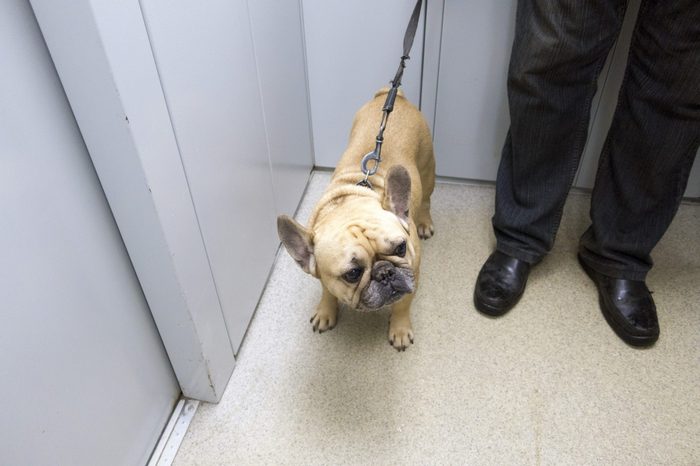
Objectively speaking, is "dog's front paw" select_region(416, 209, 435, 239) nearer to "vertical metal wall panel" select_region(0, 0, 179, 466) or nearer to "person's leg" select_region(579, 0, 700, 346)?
"person's leg" select_region(579, 0, 700, 346)

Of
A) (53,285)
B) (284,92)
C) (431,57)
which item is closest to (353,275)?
(53,285)

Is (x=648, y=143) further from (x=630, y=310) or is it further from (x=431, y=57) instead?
(x=431, y=57)

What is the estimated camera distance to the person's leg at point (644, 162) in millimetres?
1119

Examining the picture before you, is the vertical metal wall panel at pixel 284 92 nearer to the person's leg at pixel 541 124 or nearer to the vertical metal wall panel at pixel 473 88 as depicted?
the vertical metal wall panel at pixel 473 88

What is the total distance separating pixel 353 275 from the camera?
3.40 feet

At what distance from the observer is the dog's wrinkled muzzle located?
1035 millimetres

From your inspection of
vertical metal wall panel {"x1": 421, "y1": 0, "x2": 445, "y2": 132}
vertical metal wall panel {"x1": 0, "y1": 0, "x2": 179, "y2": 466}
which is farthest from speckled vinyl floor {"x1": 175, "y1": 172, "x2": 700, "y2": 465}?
vertical metal wall panel {"x1": 421, "y1": 0, "x2": 445, "y2": 132}

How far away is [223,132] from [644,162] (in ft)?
3.44

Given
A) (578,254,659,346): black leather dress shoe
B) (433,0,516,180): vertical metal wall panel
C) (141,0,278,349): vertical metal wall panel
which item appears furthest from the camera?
(433,0,516,180): vertical metal wall panel

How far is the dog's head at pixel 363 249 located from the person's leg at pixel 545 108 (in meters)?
0.45

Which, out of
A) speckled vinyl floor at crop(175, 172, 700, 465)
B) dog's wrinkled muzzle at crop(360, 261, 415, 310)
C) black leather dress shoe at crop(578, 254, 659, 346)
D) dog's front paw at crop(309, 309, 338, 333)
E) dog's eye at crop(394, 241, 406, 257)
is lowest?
speckled vinyl floor at crop(175, 172, 700, 465)

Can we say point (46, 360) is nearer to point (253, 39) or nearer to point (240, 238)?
point (240, 238)

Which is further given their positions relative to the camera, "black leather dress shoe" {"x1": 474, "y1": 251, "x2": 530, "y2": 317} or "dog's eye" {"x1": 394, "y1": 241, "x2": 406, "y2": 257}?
"black leather dress shoe" {"x1": 474, "y1": 251, "x2": 530, "y2": 317}

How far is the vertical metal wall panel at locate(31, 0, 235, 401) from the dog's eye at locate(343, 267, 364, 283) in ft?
1.07
